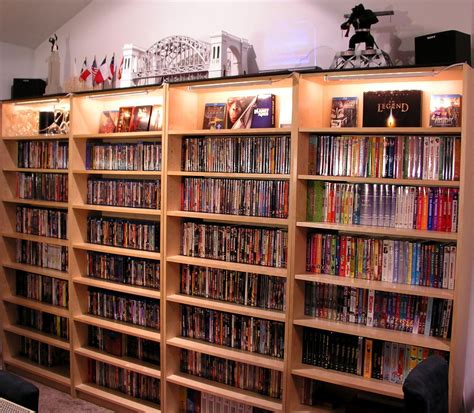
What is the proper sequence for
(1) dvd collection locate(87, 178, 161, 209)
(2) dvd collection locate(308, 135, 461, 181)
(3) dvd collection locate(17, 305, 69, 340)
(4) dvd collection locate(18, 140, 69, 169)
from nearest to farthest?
(2) dvd collection locate(308, 135, 461, 181) < (1) dvd collection locate(87, 178, 161, 209) < (4) dvd collection locate(18, 140, 69, 169) < (3) dvd collection locate(17, 305, 69, 340)

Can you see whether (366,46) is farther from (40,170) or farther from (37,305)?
(37,305)

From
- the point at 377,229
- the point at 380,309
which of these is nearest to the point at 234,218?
the point at 377,229

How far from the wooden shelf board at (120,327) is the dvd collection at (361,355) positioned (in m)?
0.98

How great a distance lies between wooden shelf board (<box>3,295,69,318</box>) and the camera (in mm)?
3730

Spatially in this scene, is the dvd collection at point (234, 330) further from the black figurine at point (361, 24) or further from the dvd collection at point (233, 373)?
the black figurine at point (361, 24)

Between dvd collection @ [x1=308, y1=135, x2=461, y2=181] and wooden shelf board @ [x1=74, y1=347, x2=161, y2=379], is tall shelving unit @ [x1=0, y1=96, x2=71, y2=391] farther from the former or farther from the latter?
dvd collection @ [x1=308, y1=135, x2=461, y2=181]

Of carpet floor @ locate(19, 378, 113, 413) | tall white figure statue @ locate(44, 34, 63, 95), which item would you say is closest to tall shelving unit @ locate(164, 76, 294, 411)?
carpet floor @ locate(19, 378, 113, 413)

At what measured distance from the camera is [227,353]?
3037mm

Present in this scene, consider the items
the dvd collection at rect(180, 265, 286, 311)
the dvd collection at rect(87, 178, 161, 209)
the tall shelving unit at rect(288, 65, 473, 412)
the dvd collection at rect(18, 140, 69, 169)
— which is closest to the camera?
the tall shelving unit at rect(288, 65, 473, 412)

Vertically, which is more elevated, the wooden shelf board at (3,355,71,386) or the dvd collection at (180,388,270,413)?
the dvd collection at (180,388,270,413)

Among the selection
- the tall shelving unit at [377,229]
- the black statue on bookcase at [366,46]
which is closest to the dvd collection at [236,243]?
the tall shelving unit at [377,229]

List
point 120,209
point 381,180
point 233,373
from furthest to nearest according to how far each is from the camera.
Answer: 1. point 120,209
2. point 233,373
3. point 381,180

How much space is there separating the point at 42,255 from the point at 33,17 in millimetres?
1789

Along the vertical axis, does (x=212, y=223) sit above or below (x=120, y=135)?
below
